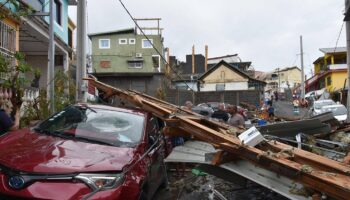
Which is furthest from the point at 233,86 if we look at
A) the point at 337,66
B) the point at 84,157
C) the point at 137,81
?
the point at 84,157

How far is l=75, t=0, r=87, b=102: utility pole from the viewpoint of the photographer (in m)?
10.4

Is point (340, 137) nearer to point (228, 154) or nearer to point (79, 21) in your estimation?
point (228, 154)

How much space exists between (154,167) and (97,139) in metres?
1.16

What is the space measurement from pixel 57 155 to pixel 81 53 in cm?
595

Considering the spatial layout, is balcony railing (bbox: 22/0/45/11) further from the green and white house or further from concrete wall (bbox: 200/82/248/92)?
concrete wall (bbox: 200/82/248/92)

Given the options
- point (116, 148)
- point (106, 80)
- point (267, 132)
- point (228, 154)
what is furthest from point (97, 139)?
point (106, 80)

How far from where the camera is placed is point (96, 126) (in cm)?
618

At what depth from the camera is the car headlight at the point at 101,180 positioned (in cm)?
447

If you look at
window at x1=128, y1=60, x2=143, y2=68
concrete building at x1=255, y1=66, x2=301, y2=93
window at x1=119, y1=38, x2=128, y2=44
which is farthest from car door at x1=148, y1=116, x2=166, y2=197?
concrete building at x1=255, y1=66, x2=301, y2=93

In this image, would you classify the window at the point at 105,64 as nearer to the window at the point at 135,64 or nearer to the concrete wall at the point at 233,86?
the window at the point at 135,64

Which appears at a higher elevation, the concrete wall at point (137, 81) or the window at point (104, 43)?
the window at point (104, 43)

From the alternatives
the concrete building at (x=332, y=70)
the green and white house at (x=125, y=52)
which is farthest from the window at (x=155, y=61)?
the concrete building at (x=332, y=70)

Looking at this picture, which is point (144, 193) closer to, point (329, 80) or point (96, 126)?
point (96, 126)

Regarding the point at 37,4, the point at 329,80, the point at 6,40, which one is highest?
the point at 37,4
